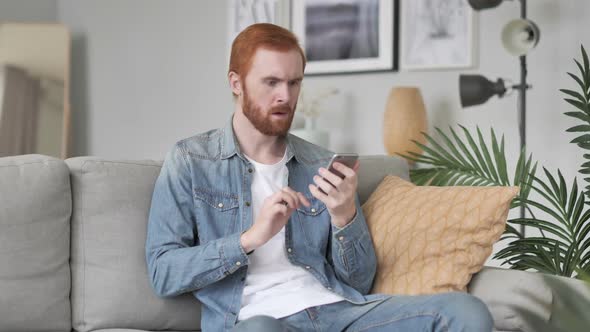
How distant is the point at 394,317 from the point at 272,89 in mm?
605

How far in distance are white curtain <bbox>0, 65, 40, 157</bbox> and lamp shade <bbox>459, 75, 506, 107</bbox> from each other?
3.03 m

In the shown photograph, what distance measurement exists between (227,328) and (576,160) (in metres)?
2.19

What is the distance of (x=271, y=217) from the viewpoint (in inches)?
68.0

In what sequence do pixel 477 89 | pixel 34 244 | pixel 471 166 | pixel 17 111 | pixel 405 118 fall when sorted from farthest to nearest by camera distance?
pixel 17 111
pixel 405 118
pixel 477 89
pixel 471 166
pixel 34 244

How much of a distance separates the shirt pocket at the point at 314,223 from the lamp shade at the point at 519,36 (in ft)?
5.56

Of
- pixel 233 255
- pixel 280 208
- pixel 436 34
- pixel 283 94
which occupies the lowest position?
pixel 233 255

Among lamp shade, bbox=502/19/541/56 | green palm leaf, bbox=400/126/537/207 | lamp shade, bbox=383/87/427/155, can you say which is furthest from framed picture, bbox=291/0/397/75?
green palm leaf, bbox=400/126/537/207

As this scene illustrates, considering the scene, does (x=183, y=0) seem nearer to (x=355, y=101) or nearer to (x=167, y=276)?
(x=355, y=101)

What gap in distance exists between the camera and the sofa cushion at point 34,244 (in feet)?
5.89

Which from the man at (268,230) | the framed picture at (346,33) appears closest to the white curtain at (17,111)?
the framed picture at (346,33)

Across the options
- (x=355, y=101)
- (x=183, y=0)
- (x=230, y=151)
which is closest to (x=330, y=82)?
(x=355, y=101)

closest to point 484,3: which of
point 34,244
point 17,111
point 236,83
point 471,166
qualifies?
point 471,166

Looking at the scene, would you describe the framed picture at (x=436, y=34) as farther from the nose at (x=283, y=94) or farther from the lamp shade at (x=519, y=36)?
the nose at (x=283, y=94)

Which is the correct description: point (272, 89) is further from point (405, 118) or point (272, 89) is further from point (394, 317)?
point (405, 118)
